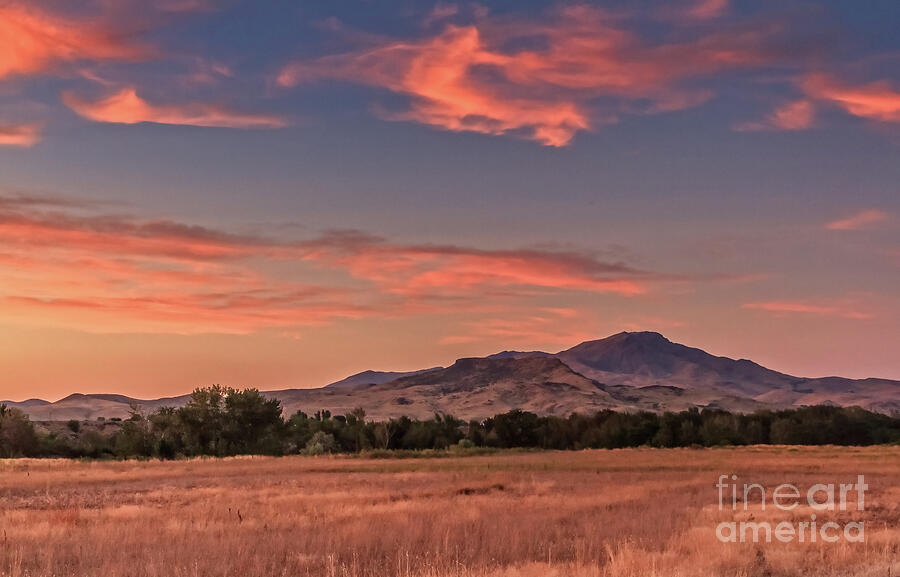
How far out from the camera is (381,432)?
9362cm

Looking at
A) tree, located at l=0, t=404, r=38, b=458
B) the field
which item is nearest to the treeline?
tree, located at l=0, t=404, r=38, b=458

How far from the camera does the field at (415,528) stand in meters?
13.6

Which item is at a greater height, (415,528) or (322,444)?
(415,528)

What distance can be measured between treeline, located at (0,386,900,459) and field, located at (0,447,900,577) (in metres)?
44.3

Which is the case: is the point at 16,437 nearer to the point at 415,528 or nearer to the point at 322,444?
the point at 322,444

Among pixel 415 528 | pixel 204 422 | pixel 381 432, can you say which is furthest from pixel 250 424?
pixel 415 528

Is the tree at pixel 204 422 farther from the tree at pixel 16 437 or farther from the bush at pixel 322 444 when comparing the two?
the tree at pixel 16 437

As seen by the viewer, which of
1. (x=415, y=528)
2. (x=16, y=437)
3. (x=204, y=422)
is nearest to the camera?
(x=415, y=528)

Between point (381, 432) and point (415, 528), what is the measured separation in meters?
76.1

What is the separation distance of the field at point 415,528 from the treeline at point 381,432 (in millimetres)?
44263

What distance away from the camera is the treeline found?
3199 inches

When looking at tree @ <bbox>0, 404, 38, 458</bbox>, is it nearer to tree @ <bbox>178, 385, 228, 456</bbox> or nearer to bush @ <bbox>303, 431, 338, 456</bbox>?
tree @ <bbox>178, 385, 228, 456</bbox>

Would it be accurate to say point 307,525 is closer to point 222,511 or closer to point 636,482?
point 222,511

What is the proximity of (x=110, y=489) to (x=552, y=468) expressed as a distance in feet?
81.6
